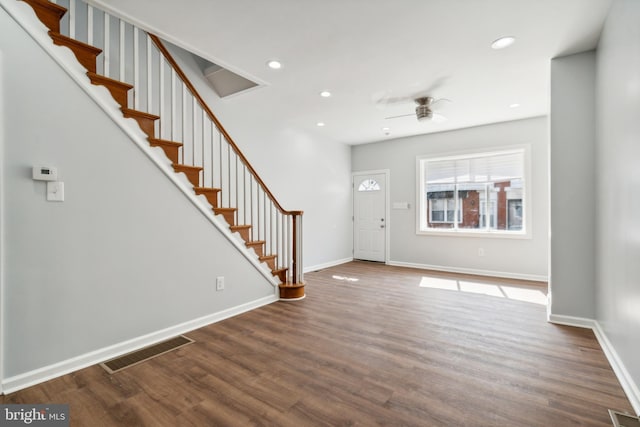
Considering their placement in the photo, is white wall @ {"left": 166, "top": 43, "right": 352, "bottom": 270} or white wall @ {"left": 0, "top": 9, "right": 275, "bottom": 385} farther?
white wall @ {"left": 166, "top": 43, "right": 352, "bottom": 270}

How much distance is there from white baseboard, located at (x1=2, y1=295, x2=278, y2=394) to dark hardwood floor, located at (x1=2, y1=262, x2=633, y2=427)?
0.27 feet

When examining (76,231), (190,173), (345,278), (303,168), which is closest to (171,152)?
(190,173)

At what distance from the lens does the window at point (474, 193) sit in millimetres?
5365

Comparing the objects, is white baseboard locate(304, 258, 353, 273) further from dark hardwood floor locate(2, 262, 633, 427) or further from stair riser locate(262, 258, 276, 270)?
dark hardwood floor locate(2, 262, 633, 427)

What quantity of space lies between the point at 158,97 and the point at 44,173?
6.34ft

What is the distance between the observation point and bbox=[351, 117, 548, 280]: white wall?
16.6 feet

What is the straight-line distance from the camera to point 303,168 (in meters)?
5.84

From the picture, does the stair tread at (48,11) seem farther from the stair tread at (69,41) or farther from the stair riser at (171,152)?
the stair riser at (171,152)

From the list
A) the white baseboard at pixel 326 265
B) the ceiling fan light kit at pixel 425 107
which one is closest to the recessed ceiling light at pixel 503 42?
the ceiling fan light kit at pixel 425 107

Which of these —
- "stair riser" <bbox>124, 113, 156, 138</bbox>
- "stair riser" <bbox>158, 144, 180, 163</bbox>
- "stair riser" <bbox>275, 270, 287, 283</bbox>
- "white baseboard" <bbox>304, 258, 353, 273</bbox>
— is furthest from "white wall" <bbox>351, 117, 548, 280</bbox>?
"stair riser" <bbox>124, 113, 156, 138</bbox>

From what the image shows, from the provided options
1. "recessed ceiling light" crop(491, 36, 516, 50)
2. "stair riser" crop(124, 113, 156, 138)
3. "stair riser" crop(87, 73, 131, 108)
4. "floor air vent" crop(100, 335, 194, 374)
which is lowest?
"floor air vent" crop(100, 335, 194, 374)

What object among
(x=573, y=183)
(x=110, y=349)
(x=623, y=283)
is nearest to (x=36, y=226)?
(x=110, y=349)

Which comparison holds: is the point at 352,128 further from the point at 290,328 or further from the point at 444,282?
the point at 290,328

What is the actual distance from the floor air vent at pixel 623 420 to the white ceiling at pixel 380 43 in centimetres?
291
